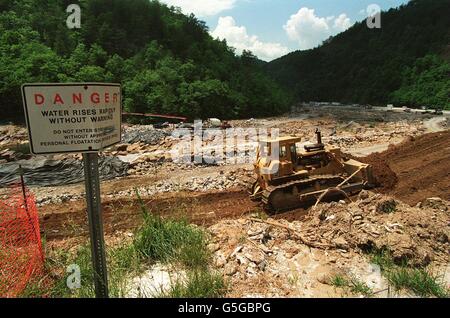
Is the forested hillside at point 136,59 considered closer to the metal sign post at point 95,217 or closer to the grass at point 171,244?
the grass at point 171,244

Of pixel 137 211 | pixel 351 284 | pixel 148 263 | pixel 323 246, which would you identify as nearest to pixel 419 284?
pixel 351 284

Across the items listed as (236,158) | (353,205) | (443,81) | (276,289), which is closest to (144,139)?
(236,158)

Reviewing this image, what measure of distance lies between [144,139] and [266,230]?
60.1ft

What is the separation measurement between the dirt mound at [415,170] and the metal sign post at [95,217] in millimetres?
10041

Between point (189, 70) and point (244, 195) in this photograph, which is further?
point (189, 70)

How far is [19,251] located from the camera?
6117 mm

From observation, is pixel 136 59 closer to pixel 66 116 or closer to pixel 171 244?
pixel 171 244

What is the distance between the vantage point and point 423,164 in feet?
53.3

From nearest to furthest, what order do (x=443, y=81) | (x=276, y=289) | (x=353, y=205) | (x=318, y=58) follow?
(x=276, y=289), (x=353, y=205), (x=443, y=81), (x=318, y=58)

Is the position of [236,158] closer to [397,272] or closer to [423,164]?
[423,164]

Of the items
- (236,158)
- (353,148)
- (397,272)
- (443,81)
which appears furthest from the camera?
(443,81)

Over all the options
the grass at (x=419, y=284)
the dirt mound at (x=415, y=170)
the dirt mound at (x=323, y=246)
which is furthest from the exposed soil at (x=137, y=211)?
the grass at (x=419, y=284)

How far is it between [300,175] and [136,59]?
1681 inches

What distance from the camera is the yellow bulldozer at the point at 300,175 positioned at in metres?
11.2
